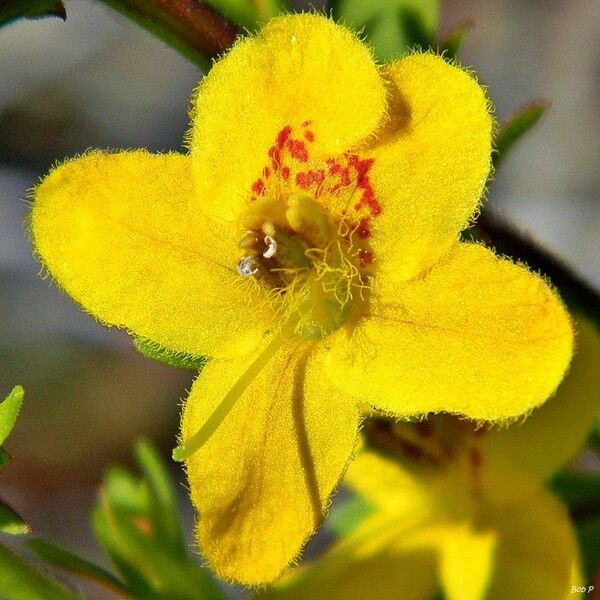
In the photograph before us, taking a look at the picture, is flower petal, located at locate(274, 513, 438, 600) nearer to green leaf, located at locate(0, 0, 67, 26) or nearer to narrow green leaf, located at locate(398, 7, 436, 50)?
narrow green leaf, located at locate(398, 7, 436, 50)

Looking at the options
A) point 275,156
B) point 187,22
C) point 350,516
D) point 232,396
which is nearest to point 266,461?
→ point 232,396

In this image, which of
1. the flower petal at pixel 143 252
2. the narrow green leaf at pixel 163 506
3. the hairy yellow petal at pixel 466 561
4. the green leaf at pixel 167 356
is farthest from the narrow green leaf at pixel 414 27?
the narrow green leaf at pixel 163 506

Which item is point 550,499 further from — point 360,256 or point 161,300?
point 161,300

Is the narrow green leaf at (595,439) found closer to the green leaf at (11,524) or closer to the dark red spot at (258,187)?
the dark red spot at (258,187)

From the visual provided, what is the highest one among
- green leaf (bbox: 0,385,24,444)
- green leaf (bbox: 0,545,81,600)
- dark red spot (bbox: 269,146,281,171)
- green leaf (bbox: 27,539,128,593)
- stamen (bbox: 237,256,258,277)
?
dark red spot (bbox: 269,146,281,171)

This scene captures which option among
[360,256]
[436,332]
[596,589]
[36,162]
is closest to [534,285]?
[436,332]

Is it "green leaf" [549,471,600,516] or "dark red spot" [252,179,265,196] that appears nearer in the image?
"dark red spot" [252,179,265,196]

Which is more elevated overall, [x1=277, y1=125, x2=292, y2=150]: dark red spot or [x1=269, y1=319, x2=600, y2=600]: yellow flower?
[x1=277, y1=125, x2=292, y2=150]: dark red spot

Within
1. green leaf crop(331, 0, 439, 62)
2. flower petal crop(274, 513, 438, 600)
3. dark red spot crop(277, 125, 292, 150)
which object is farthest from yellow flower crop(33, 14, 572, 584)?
flower petal crop(274, 513, 438, 600)

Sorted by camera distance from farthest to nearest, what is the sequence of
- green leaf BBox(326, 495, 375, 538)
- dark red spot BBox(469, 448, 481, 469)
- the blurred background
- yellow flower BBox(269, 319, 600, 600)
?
1. the blurred background
2. green leaf BBox(326, 495, 375, 538)
3. dark red spot BBox(469, 448, 481, 469)
4. yellow flower BBox(269, 319, 600, 600)
